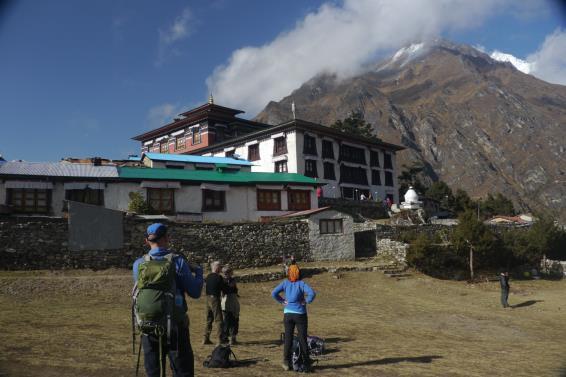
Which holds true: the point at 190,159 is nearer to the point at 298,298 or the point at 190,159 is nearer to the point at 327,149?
the point at 327,149

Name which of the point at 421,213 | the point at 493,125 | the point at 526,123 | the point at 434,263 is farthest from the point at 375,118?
the point at 434,263

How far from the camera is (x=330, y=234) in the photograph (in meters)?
31.1

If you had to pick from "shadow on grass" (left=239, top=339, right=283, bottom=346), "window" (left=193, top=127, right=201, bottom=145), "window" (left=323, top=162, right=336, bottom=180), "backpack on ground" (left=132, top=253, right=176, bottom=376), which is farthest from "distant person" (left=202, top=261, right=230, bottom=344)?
"window" (left=193, top=127, right=201, bottom=145)

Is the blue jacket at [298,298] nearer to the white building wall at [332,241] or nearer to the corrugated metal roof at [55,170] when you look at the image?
the white building wall at [332,241]

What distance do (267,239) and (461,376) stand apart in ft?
67.9

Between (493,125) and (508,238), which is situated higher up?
(493,125)

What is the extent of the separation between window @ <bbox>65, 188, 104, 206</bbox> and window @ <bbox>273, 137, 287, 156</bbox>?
25.4 metres

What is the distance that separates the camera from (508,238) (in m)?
36.3

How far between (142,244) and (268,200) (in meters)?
12.7

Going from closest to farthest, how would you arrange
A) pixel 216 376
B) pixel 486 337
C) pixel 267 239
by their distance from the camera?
pixel 216 376, pixel 486 337, pixel 267 239

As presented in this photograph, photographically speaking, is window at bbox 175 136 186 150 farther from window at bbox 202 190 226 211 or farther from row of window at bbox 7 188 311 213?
window at bbox 202 190 226 211

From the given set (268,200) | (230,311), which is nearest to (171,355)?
(230,311)

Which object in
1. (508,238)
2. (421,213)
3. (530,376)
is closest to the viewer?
(530,376)

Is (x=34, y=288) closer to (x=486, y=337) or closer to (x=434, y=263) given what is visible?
(x=486, y=337)
